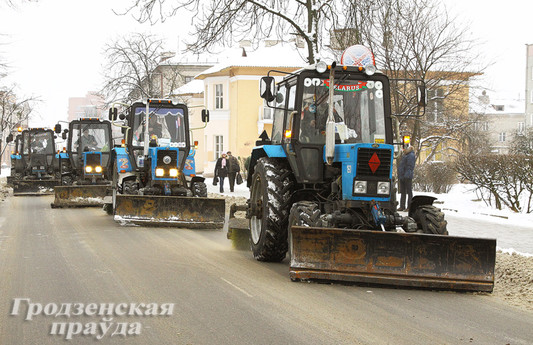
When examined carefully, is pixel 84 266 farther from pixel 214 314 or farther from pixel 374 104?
pixel 374 104

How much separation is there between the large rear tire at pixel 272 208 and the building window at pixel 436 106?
15411 millimetres

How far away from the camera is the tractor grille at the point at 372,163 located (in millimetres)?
8062

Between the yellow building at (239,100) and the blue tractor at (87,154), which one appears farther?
the yellow building at (239,100)

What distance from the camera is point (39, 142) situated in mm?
28672

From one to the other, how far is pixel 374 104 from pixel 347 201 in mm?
1644

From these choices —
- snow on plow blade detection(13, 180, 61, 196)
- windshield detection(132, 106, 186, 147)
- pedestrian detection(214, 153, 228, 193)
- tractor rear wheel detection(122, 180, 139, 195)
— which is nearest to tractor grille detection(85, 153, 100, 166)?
Result: snow on plow blade detection(13, 180, 61, 196)

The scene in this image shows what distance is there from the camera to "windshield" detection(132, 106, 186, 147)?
1562cm

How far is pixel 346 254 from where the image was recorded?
25.1 feet

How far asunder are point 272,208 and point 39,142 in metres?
22.1

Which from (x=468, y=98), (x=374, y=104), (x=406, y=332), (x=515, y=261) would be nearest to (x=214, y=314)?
(x=406, y=332)

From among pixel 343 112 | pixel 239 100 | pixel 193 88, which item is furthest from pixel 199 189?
pixel 193 88

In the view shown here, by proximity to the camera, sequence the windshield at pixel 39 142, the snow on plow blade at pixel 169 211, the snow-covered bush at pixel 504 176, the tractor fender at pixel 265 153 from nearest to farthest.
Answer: the tractor fender at pixel 265 153 → the snow on plow blade at pixel 169 211 → the snow-covered bush at pixel 504 176 → the windshield at pixel 39 142

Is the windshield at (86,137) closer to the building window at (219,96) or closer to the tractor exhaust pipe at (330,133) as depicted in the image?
the tractor exhaust pipe at (330,133)

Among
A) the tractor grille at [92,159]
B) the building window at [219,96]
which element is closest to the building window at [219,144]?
the building window at [219,96]
